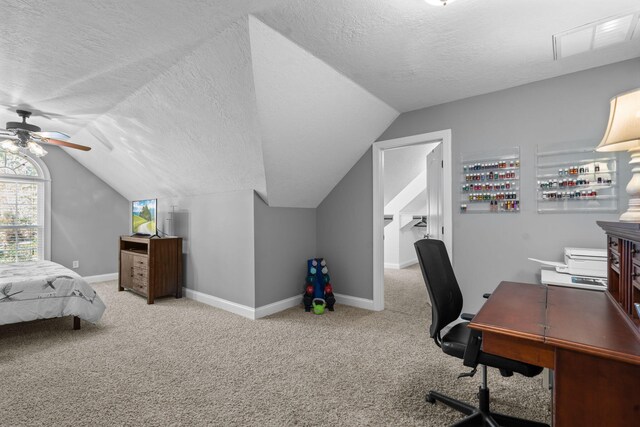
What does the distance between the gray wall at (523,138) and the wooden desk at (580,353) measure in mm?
1516

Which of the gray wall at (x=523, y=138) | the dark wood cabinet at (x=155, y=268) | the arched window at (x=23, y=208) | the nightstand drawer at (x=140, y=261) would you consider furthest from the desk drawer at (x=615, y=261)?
the arched window at (x=23, y=208)

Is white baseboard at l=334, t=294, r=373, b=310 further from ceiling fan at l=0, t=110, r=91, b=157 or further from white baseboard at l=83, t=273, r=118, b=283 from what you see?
white baseboard at l=83, t=273, r=118, b=283

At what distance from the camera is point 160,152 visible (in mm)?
3889

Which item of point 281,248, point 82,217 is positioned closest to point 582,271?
point 281,248

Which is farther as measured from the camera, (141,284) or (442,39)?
(141,284)

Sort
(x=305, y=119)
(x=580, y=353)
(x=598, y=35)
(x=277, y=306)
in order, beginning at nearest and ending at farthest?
(x=580, y=353) < (x=598, y=35) < (x=305, y=119) < (x=277, y=306)

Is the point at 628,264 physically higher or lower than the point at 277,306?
higher

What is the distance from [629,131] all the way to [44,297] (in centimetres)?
442

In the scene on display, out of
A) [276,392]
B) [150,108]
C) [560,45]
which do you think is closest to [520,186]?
[560,45]

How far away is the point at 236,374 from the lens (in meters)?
2.31

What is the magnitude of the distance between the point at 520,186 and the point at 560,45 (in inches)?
45.3

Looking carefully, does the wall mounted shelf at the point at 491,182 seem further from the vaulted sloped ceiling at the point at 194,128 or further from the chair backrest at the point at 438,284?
the vaulted sloped ceiling at the point at 194,128

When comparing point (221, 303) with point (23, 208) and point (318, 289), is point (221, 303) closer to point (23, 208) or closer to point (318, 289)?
point (318, 289)

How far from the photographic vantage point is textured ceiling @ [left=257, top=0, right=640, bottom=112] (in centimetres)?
183
